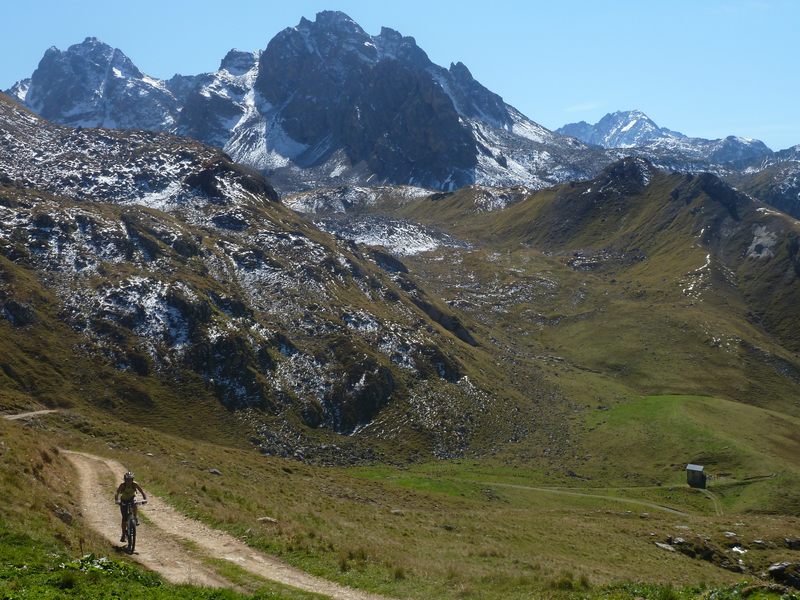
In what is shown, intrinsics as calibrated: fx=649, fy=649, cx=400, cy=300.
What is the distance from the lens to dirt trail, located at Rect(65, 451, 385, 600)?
83.7 feet

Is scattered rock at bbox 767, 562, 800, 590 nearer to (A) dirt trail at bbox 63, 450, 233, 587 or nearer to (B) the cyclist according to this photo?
(A) dirt trail at bbox 63, 450, 233, 587

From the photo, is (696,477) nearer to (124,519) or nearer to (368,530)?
(368,530)

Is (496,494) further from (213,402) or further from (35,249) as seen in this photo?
(35,249)

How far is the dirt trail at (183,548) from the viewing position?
25.5 meters

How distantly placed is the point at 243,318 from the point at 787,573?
8499 cm

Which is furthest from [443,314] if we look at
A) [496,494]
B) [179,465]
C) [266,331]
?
[179,465]

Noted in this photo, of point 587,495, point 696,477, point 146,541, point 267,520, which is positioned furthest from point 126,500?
point 696,477

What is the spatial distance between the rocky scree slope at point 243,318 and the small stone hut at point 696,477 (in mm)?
33963

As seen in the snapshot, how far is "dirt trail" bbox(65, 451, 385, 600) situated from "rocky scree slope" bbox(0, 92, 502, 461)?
51.2 meters

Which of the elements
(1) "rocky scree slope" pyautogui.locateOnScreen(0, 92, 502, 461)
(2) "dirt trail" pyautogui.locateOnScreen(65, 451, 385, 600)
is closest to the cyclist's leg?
(2) "dirt trail" pyautogui.locateOnScreen(65, 451, 385, 600)

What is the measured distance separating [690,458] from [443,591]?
95.2m

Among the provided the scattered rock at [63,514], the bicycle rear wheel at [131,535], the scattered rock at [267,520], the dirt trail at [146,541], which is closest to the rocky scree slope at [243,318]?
the dirt trail at [146,541]

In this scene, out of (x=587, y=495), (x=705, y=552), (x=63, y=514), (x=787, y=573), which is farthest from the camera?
(x=587, y=495)

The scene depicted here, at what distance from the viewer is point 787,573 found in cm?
4322
